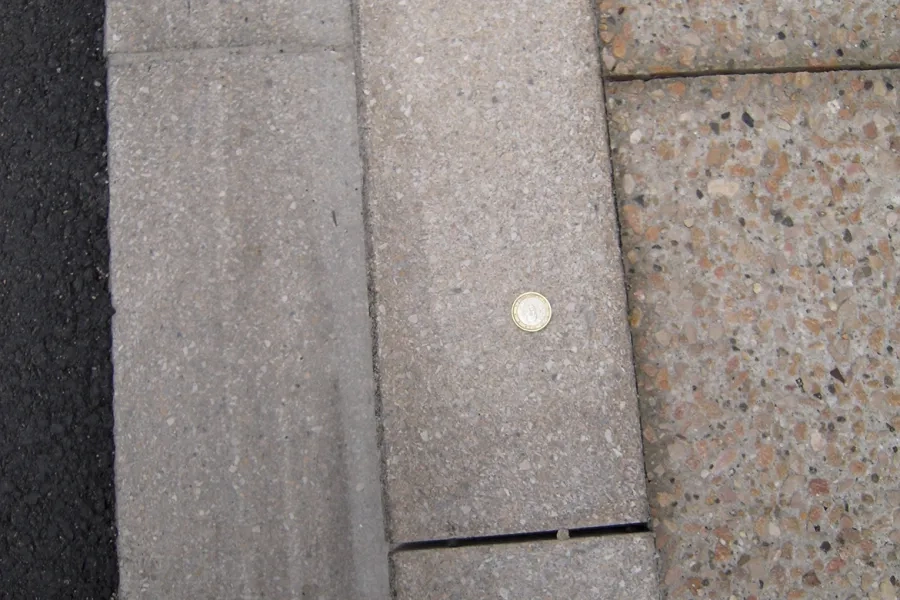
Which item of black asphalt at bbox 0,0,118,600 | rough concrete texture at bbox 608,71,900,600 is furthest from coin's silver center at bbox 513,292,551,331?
black asphalt at bbox 0,0,118,600

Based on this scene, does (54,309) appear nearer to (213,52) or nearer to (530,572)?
(213,52)

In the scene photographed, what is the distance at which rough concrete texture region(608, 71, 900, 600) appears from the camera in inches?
79.0

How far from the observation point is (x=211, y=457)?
203 centimetres

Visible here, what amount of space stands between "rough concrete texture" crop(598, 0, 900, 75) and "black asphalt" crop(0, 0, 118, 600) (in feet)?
5.37

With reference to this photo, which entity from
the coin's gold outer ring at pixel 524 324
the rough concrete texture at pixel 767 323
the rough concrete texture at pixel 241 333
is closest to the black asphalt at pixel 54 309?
the rough concrete texture at pixel 241 333

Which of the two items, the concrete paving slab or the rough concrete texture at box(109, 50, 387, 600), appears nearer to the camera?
the rough concrete texture at box(109, 50, 387, 600)

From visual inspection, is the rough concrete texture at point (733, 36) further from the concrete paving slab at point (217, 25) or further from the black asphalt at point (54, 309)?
the black asphalt at point (54, 309)

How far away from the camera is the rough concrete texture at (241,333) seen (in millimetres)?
2006

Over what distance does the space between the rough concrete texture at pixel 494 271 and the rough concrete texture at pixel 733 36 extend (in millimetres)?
119

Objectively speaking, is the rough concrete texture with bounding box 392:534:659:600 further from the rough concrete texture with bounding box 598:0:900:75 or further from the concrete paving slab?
the concrete paving slab

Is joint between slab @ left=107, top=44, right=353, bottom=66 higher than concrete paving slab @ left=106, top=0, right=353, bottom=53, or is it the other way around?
concrete paving slab @ left=106, top=0, right=353, bottom=53

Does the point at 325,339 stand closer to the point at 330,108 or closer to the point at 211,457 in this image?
the point at 211,457

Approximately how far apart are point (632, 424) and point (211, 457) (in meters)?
1.16

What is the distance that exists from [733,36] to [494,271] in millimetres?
1035
